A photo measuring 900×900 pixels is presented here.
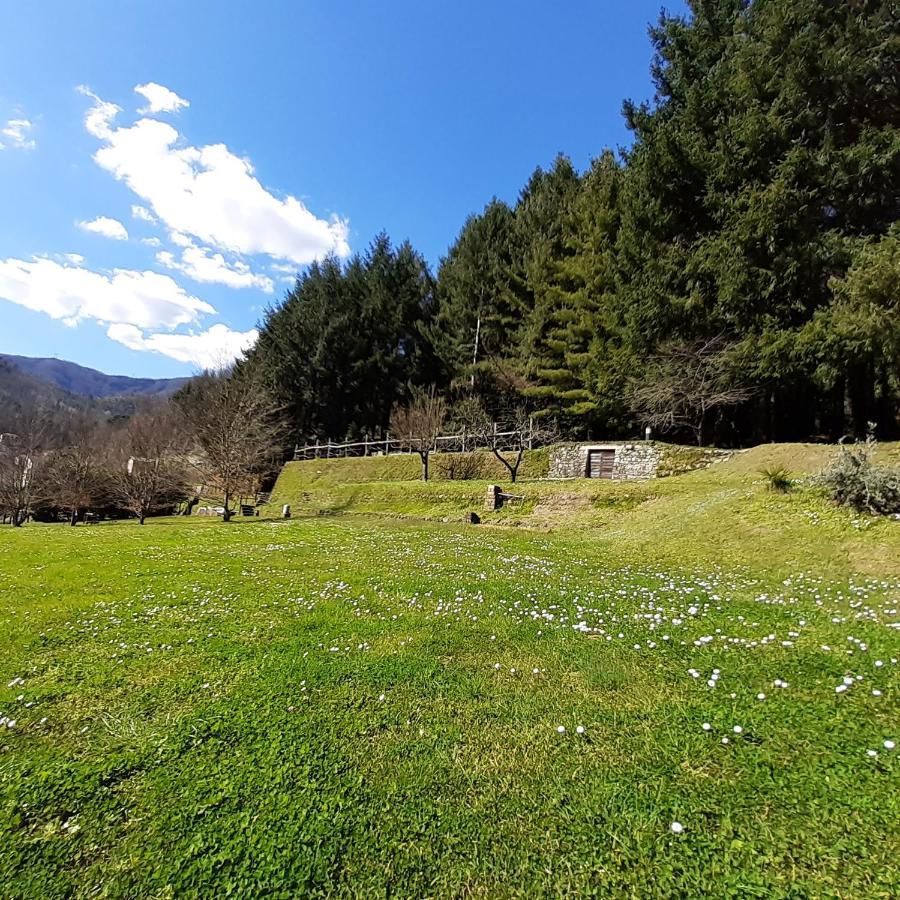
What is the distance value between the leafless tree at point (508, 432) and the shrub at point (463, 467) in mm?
1295

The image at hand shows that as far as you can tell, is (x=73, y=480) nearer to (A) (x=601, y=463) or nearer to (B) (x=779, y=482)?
(A) (x=601, y=463)

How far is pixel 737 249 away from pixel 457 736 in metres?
25.3

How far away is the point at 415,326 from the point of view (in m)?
→ 44.4

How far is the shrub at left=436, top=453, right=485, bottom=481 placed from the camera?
29.5 metres

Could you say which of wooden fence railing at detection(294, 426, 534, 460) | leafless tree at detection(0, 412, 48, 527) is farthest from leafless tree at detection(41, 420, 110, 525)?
wooden fence railing at detection(294, 426, 534, 460)

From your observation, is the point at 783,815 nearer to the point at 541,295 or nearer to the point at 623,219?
the point at 623,219

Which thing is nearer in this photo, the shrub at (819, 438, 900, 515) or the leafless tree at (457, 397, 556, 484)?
the shrub at (819, 438, 900, 515)

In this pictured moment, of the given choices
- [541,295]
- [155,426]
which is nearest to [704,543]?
[541,295]

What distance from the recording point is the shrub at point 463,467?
2952 cm

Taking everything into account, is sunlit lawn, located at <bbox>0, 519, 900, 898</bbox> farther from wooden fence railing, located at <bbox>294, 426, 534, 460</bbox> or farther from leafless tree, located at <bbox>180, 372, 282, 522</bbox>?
wooden fence railing, located at <bbox>294, 426, 534, 460</bbox>

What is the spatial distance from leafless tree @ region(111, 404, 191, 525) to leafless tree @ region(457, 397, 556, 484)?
801 inches

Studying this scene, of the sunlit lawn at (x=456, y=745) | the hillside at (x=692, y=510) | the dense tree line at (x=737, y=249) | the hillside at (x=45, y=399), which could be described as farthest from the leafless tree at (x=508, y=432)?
the hillside at (x=45, y=399)

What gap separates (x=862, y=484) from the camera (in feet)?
33.8

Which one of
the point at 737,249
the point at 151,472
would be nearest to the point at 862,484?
the point at 737,249
